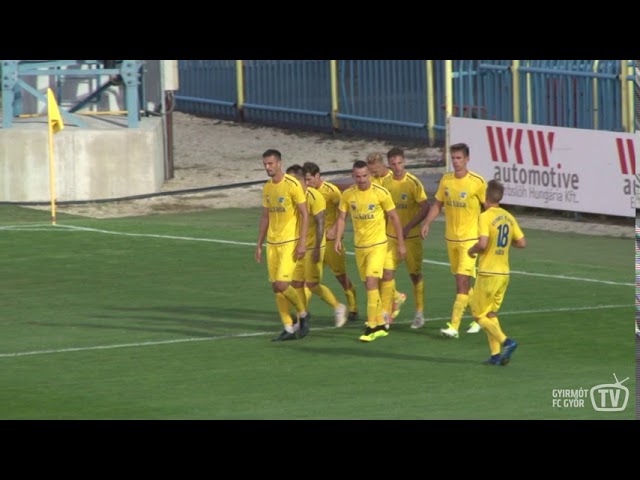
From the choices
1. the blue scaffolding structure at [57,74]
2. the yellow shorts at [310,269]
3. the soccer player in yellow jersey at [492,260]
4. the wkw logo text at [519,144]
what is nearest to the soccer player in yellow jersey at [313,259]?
the yellow shorts at [310,269]

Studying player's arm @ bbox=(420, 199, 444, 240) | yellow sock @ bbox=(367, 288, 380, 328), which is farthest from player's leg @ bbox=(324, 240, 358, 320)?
yellow sock @ bbox=(367, 288, 380, 328)

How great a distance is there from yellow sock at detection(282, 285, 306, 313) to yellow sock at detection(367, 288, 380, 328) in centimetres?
84

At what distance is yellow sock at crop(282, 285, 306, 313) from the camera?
17.0m

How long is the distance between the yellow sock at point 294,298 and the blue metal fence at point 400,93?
43.2ft

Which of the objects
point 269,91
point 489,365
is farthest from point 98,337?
point 269,91

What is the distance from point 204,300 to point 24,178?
1285 cm

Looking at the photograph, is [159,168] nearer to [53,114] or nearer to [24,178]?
[24,178]

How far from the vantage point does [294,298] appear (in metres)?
17.2

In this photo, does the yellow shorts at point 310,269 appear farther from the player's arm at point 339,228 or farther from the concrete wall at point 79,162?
the concrete wall at point 79,162

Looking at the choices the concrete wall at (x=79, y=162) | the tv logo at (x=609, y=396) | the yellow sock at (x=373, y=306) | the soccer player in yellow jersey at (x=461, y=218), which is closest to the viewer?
the tv logo at (x=609, y=396)

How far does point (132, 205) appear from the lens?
32250mm

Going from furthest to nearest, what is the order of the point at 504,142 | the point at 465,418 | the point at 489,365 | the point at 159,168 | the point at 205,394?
1. the point at 159,168
2. the point at 504,142
3. the point at 489,365
4. the point at 205,394
5. the point at 465,418

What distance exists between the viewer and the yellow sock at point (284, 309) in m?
17.1

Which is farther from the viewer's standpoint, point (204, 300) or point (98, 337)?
point (204, 300)
